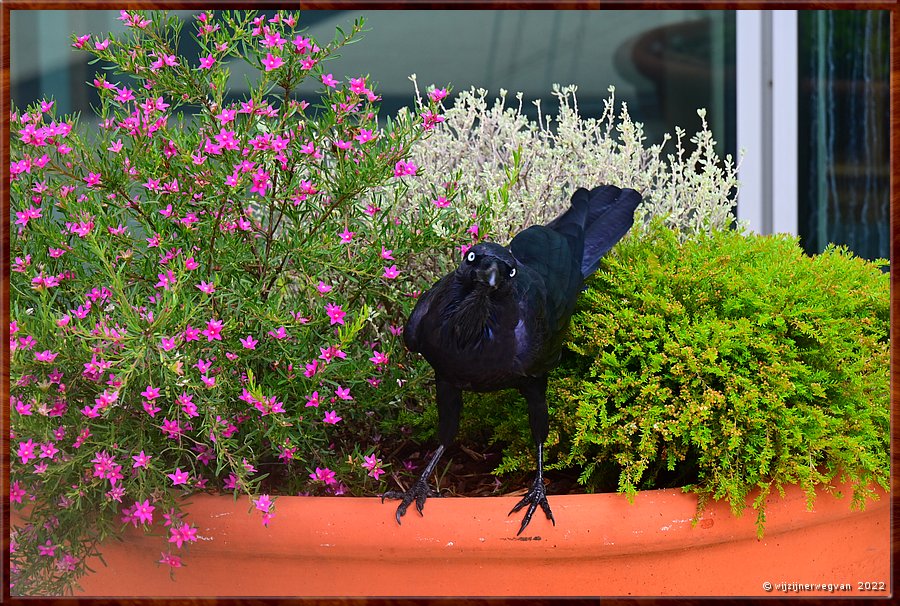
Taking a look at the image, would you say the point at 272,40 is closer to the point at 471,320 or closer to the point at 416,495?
the point at 471,320

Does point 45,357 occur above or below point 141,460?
above

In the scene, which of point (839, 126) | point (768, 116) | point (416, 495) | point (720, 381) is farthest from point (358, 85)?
point (839, 126)

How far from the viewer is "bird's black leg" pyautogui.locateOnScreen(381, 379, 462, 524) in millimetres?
1715

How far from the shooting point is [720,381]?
1.81 metres

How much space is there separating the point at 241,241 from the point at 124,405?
41 cm

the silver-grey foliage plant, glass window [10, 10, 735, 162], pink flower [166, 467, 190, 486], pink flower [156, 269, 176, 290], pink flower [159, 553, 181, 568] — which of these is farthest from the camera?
glass window [10, 10, 735, 162]

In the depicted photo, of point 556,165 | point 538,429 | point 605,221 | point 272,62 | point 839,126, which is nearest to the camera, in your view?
point 272,62

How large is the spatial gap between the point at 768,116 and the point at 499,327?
271cm

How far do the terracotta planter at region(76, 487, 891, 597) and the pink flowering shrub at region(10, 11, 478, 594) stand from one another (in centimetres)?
6

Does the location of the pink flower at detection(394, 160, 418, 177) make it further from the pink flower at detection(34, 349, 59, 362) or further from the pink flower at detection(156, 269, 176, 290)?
the pink flower at detection(34, 349, 59, 362)

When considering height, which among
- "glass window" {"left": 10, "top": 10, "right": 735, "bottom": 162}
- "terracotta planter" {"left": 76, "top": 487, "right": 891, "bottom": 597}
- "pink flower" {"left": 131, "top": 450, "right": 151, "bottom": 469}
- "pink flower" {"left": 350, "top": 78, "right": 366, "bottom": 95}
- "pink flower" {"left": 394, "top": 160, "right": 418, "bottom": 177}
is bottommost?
"terracotta planter" {"left": 76, "top": 487, "right": 891, "bottom": 597}

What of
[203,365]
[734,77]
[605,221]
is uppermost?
[734,77]

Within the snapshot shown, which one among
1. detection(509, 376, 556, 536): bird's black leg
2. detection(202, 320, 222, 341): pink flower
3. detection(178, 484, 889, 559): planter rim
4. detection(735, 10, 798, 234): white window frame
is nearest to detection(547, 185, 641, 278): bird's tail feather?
detection(509, 376, 556, 536): bird's black leg

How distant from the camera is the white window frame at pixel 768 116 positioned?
3680 millimetres
